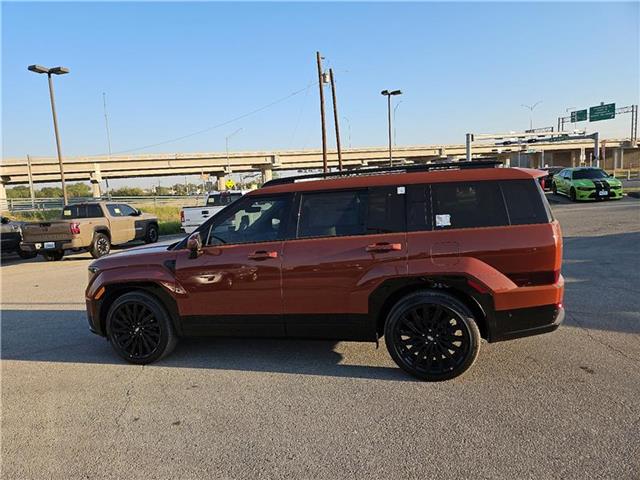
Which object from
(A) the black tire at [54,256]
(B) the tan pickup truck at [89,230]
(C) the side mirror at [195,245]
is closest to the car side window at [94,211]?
(B) the tan pickup truck at [89,230]

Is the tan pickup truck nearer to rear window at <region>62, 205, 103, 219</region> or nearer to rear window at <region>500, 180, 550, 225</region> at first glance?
rear window at <region>62, 205, 103, 219</region>

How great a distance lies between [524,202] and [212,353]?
3.52 metres

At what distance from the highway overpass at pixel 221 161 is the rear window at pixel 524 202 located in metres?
63.2

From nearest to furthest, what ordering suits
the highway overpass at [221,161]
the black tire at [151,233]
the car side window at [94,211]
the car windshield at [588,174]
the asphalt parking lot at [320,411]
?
the asphalt parking lot at [320,411] → the car side window at [94,211] → the black tire at [151,233] → the car windshield at [588,174] → the highway overpass at [221,161]

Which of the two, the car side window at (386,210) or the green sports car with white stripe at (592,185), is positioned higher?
the car side window at (386,210)

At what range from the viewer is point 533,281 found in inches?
156

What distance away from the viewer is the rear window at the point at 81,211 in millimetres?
15281

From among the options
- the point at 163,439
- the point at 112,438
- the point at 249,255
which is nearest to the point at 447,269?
the point at 249,255

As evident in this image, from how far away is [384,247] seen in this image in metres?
4.13

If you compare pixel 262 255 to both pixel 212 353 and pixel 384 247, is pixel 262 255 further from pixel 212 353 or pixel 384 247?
pixel 212 353

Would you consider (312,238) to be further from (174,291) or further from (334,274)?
(174,291)

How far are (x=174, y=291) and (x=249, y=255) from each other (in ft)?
2.98

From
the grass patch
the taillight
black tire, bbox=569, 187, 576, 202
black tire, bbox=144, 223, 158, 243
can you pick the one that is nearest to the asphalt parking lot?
the taillight

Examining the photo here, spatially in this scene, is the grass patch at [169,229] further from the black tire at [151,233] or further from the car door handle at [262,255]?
the car door handle at [262,255]
